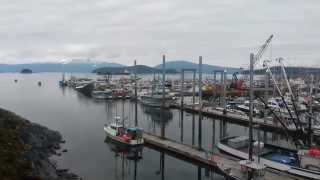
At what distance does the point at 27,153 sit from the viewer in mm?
39500

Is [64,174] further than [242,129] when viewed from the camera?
No

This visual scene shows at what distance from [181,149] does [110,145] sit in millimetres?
14469

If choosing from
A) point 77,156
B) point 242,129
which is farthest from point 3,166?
point 242,129

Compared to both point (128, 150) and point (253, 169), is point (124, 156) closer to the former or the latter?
point (128, 150)

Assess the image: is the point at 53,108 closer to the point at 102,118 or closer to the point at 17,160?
the point at 102,118

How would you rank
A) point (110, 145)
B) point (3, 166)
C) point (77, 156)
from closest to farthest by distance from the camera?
point (3, 166) → point (77, 156) → point (110, 145)

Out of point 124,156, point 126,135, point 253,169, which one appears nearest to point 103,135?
point 126,135

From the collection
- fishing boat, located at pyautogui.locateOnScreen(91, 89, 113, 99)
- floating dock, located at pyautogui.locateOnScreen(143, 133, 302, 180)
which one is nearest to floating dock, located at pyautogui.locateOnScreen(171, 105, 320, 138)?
floating dock, located at pyautogui.locateOnScreen(143, 133, 302, 180)

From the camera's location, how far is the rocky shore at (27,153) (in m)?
31.6

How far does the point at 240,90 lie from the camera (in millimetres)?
114250

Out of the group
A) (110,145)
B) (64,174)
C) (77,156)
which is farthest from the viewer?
(110,145)

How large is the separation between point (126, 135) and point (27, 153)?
54.3 ft

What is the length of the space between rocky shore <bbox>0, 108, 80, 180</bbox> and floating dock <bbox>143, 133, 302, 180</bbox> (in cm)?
1231

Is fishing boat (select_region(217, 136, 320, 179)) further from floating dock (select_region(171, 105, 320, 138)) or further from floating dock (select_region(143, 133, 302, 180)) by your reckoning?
floating dock (select_region(171, 105, 320, 138))
